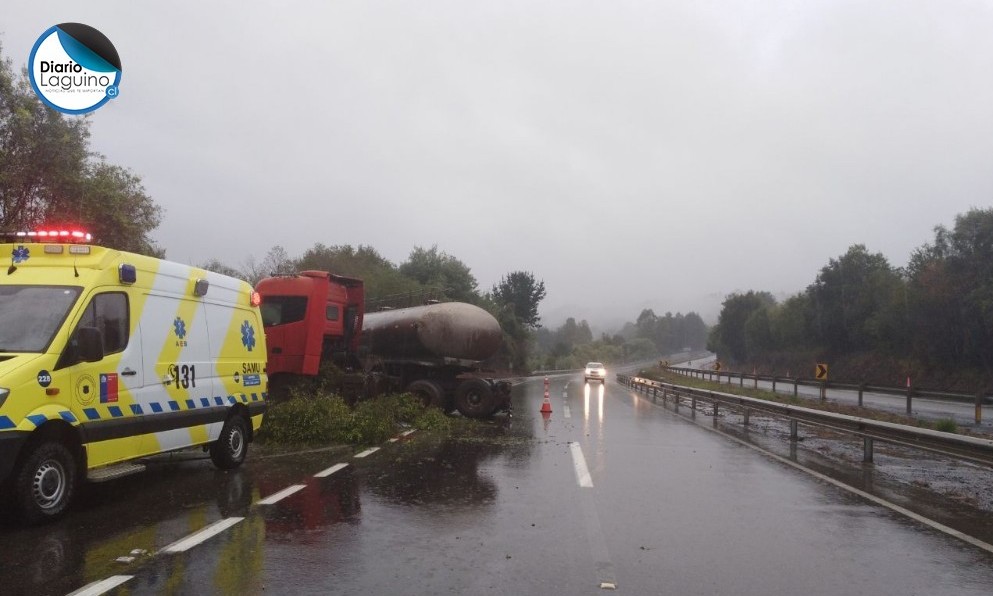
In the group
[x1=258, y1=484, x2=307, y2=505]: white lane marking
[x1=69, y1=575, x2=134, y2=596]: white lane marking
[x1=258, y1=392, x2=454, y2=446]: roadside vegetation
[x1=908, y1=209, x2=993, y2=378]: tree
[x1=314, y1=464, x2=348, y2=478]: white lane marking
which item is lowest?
[x1=314, y1=464, x2=348, y2=478]: white lane marking

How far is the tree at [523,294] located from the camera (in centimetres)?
8381

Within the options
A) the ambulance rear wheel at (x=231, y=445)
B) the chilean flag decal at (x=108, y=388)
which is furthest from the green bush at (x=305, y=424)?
the chilean flag decal at (x=108, y=388)

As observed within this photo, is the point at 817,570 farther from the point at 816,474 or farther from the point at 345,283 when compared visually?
the point at 345,283

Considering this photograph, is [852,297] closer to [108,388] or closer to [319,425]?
[319,425]

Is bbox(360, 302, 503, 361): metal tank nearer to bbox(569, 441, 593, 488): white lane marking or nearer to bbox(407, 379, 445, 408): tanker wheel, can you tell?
bbox(407, 379, 445, 408): tanker wheel

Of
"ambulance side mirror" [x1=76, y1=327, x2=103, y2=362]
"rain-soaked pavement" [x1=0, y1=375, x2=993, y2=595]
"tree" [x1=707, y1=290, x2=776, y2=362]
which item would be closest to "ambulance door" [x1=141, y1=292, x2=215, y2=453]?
"rain-soaked pavement" [x1=0, y1=375, x2=993, y2=595]

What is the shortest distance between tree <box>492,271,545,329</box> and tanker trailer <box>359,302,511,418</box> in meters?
62.9

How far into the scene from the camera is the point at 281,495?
820 centimetres

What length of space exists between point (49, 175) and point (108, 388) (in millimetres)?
16036

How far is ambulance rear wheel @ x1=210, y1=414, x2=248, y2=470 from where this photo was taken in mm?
9781

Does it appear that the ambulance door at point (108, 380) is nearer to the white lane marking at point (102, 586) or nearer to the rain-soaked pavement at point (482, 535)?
the rain-soaked pavement at point (482, 535)

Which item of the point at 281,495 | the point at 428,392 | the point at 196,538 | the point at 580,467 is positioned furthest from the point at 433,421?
the point at 196,538

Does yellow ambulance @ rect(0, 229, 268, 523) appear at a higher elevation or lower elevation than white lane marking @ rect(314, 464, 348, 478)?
higher

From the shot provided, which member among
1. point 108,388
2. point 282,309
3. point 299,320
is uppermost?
point 282,309
